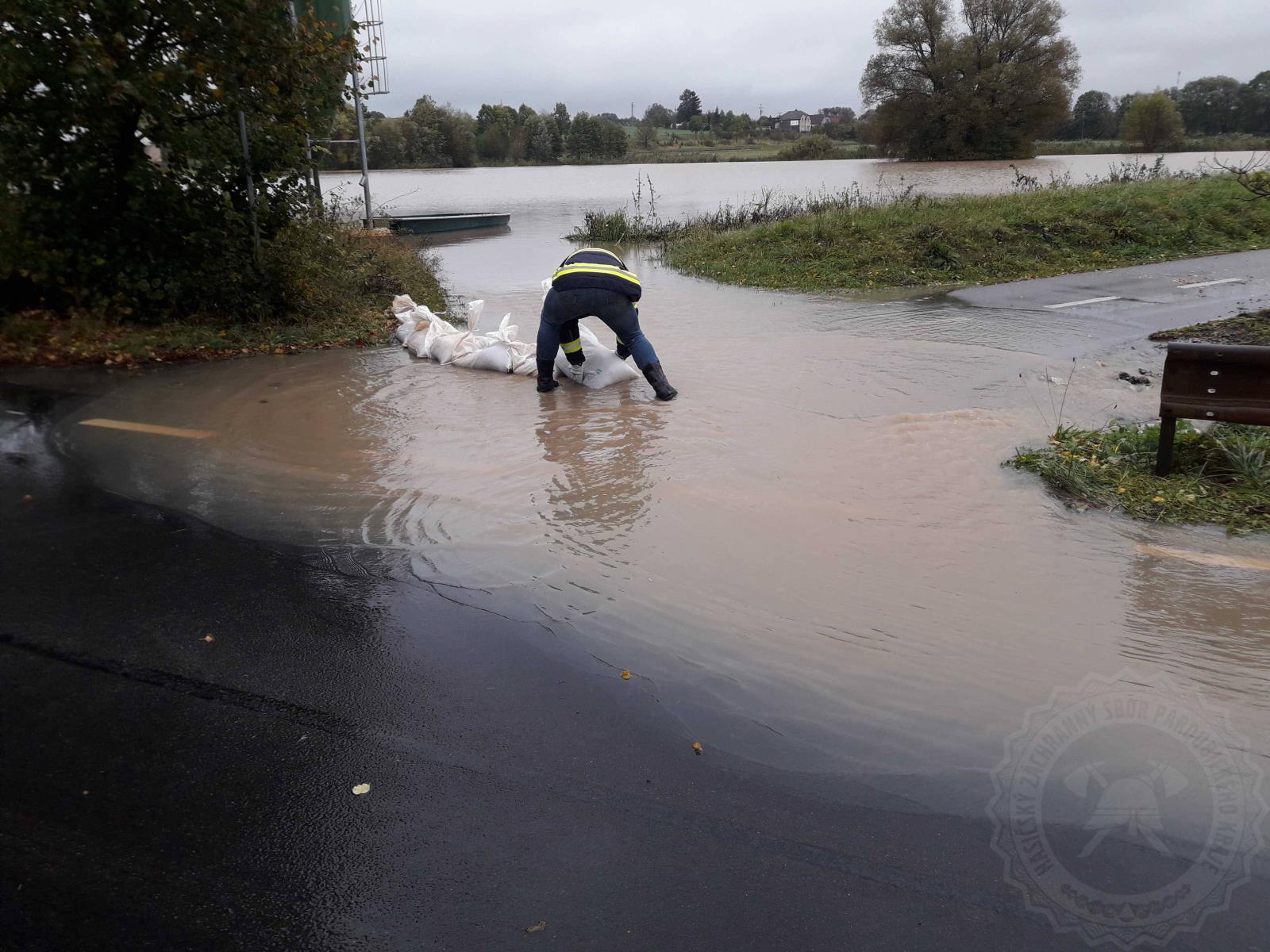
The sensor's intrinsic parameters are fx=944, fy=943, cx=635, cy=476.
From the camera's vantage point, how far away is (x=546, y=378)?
898cm

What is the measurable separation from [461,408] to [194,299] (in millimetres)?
4759

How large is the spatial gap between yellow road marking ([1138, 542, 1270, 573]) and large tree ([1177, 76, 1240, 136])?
5273 centimetres

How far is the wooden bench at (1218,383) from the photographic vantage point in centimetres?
563

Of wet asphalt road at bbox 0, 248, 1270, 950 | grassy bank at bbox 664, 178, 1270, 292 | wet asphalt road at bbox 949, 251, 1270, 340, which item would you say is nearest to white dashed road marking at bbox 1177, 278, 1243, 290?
wet asphalt road at bbox 949, 251, 1270, 340

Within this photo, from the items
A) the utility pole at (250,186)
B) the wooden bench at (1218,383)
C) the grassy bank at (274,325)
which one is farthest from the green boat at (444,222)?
the wooden bench at (1218,383)

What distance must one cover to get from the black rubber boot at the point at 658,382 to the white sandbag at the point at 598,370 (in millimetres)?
564

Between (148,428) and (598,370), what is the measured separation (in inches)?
155

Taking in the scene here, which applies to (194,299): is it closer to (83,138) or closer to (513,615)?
(83,138)

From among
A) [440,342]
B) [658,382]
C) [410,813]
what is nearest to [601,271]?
[658,382]

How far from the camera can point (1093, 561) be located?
5.09 metres

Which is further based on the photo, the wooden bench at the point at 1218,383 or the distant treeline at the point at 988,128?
the distant treeline at the point at 988,128

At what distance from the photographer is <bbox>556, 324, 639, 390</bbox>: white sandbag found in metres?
9.03

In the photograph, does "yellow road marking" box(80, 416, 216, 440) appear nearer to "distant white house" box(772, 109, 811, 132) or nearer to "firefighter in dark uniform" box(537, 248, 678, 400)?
"firefighter in dark uniform" box(537, 248, 678, 400)

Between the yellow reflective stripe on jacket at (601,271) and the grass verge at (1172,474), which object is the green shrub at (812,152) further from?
the grass verge at (1172,474)
